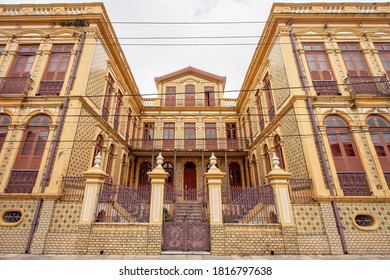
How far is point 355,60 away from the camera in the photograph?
9930 millimetres

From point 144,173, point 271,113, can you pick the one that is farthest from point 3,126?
point 271,113

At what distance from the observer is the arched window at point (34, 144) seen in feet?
26.4

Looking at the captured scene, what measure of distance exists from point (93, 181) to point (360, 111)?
37.8 feet

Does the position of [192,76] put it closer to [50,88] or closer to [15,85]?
[50,88]

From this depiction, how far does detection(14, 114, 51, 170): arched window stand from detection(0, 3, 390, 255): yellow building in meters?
0.05

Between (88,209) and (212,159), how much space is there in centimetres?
463

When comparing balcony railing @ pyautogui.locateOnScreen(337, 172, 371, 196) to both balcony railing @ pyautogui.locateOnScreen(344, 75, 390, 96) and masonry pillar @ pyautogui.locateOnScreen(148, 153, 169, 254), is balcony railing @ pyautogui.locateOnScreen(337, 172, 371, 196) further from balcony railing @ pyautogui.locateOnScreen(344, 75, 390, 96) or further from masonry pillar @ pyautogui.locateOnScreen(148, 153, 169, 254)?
masonry pillar @ pyautogui.locateOnScreen(148, 153, 169, 254)

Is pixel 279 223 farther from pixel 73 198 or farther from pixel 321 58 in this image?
pixel 321 58

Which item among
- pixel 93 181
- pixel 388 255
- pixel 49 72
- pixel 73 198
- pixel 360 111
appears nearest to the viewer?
pixel 388 255

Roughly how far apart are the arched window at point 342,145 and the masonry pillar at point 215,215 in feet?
17.5

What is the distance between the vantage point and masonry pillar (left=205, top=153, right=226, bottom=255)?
19.6 feet

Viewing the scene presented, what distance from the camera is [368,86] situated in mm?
9148

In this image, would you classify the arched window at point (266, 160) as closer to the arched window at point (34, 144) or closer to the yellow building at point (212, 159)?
the yellow building at point (212, 159)

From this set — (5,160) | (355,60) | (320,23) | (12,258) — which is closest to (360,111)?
(355,60)
